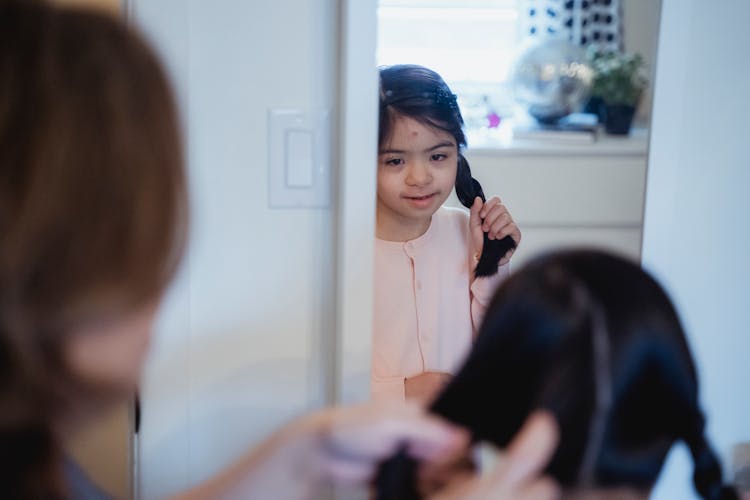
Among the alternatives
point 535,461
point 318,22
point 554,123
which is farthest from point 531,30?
point 535,461

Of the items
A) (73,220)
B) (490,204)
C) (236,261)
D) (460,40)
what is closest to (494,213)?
(490,204)

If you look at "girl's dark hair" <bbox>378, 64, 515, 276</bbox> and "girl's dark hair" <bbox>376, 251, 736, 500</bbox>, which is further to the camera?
"girl's dark hair" <bbox>378, 64, 515, 276</bbox>

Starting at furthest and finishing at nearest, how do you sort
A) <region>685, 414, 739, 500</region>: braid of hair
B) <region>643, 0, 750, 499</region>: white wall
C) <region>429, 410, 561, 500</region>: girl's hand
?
<region>643, 0, 750, 499</region>: white wall → <region>685, 414, 739, 500</region>: braid of hair → <region>429, 410, 561, 500</region>: girl's hand

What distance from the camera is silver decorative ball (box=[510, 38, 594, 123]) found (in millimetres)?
977

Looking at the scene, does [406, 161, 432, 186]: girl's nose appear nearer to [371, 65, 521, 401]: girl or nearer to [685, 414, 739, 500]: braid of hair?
[371, 65, 521, 401]: girl

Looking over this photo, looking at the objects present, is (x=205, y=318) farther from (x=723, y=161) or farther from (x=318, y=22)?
(x=723, y=161)

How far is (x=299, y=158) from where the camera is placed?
3.29 ft

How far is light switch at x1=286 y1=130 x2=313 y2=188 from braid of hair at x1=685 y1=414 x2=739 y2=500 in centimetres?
53

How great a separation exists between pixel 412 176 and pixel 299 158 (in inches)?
5.5

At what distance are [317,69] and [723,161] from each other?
1.83 feet

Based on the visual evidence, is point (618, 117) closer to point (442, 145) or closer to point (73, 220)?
point (442, 145)

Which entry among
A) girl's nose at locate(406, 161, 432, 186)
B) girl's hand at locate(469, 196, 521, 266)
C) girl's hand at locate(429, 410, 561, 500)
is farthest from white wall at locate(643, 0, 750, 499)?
girl's hand at locate(429, 410, 561, 500)

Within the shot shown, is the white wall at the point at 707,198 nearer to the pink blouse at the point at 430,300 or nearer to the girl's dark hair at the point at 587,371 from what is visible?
the pink blouse at the point at 430,300

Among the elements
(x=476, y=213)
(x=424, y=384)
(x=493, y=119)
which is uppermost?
(x=493, y=119)
